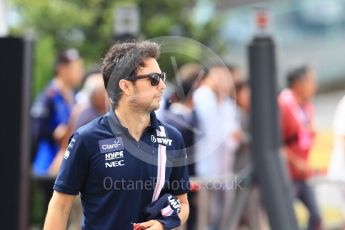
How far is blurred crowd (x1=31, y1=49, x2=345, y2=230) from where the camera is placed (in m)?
9.25

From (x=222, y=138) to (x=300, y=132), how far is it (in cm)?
149

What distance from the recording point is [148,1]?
2483 centimetres

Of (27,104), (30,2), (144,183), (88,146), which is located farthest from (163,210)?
(30,2)

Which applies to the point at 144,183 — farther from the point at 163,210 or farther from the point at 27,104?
the point at 27,104

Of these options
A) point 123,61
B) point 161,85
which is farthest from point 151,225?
point 123,61

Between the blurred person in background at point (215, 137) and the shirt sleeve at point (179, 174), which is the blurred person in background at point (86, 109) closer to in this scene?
the blurred person in background at point (215, 137)

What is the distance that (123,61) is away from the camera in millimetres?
4766

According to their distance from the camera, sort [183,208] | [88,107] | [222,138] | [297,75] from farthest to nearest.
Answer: [297,75] < [88,107] < [222,138] < [183,208]

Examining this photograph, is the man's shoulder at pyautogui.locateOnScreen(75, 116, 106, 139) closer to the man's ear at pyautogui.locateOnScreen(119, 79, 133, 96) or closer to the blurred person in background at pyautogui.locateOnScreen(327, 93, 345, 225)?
the man's ear at pyautogui.locateOnScreen(119, 79, 133, 96)

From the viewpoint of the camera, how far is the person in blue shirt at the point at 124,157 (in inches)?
184

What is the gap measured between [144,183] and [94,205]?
0.25m

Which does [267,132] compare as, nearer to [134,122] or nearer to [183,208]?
[183,208]

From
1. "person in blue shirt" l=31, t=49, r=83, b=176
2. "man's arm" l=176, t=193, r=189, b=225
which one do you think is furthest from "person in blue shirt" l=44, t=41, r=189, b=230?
"person in blue shirt" l=31, t=49, r=83, b=176

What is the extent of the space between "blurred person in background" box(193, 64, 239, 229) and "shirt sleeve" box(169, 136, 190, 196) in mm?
1554
